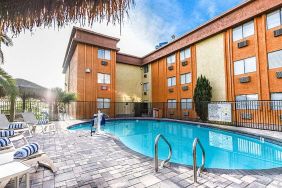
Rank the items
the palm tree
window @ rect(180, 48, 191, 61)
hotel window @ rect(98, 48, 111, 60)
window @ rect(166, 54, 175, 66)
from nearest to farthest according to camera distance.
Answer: the palm tree → window @ rect(180, 48, 191, 61) → hotel window @ rect(98, 48, 111, 60) → window @ rect(166, 54, 175, 66)

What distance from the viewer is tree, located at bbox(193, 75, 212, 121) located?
13566 mm

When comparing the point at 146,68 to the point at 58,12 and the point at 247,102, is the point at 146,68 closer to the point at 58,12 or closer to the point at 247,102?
the point at 247,102

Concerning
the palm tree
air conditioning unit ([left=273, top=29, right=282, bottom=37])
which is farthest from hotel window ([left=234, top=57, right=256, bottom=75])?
the palm tree

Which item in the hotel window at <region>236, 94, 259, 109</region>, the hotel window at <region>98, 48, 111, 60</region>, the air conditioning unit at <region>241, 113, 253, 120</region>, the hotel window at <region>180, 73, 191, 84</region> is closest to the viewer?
the hotel window at <region>236, 94, 259, 109</region>

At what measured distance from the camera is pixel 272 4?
1058 cm

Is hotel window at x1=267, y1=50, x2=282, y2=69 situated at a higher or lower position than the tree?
higher

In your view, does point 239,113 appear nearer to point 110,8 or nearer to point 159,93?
point 159,93

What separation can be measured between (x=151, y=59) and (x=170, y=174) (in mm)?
19556

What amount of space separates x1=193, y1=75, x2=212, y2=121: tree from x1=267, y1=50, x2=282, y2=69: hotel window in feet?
14.9

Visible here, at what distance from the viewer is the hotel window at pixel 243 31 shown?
12.0 m

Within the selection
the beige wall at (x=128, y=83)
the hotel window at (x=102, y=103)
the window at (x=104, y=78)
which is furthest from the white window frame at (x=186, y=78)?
the hotel window at (x=102, y=103)

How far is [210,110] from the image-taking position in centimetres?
1298

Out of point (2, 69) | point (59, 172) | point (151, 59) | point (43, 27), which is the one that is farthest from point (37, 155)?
point (151, 59)

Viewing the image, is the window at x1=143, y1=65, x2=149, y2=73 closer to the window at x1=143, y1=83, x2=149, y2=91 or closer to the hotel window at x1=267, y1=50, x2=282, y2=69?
the window at x1=143, y1=83, x2=149, y2=91
